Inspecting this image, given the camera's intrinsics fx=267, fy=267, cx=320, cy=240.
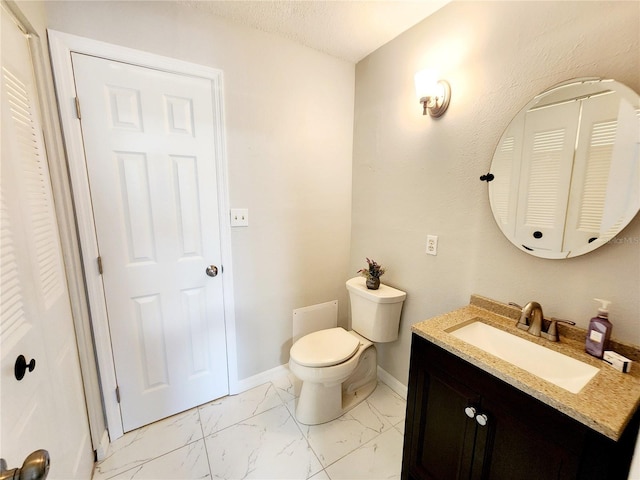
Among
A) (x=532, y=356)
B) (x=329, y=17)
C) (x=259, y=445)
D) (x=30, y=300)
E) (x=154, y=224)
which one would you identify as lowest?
(x=259, y=445)

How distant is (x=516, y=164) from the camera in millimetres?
1168

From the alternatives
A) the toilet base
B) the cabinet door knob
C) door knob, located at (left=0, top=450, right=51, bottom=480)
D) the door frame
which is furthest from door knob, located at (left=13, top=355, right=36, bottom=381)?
the cabinet door knob

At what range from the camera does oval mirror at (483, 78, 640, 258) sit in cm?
89

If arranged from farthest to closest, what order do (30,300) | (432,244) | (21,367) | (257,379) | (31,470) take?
1. (257,379)
2. (432,244)
3. (30,300)
4. (21,367)
5. (31,470)

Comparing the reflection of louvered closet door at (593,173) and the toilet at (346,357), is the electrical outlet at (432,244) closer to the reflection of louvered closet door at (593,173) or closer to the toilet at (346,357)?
the toilet at (346,357)

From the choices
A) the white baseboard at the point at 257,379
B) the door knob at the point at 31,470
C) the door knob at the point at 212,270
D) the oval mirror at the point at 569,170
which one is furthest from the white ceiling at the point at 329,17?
the white baseboard at the point at 257,379

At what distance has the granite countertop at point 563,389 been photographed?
2.23ft

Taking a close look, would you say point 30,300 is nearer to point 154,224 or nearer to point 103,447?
point 154,224

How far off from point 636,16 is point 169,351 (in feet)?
8.02

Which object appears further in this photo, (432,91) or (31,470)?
(432,91)

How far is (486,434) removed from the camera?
0.90 meters

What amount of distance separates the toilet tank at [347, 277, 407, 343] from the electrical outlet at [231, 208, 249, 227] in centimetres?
83

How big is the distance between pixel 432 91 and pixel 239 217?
50.3 inches

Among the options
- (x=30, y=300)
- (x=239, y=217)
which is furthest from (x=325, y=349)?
(x=30, y=300)
